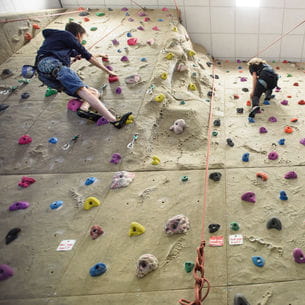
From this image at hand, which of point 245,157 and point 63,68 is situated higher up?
point 63,68

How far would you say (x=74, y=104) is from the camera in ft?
11.5

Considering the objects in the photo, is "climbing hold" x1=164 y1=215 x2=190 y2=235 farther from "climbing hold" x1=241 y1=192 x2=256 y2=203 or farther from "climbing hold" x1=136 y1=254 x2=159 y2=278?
"climbing hold" x1=241 y1=192 x2=256 y2=203

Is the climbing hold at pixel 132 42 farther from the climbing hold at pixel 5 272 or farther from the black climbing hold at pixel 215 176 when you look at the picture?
the climbing hold at pixel 5 272

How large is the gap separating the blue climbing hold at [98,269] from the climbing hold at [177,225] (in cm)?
50

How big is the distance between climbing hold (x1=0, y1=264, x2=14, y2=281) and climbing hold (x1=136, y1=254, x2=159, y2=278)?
34.3 inches

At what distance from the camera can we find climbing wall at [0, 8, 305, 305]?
5.87 feet

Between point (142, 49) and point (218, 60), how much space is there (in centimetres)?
192

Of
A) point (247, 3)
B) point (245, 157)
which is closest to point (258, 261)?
point (245, 157)

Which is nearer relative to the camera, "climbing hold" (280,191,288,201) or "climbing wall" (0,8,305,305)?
"climbing wall" (0,8,305,305)

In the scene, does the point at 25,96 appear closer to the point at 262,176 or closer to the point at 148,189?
the point at 148,189

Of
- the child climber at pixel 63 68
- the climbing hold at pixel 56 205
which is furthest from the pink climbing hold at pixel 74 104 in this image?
the climbing hold at pixel 56 205

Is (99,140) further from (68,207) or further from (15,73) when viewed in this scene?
(15,73)

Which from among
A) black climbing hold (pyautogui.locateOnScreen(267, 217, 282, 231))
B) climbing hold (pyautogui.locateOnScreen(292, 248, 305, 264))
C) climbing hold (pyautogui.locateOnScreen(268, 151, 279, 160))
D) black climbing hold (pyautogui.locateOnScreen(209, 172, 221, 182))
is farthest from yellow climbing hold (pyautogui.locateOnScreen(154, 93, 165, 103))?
climbing hold (pyautogui.locateOnScreen(292, 248, 305, 264))

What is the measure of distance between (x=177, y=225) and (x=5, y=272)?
3.99 feet
